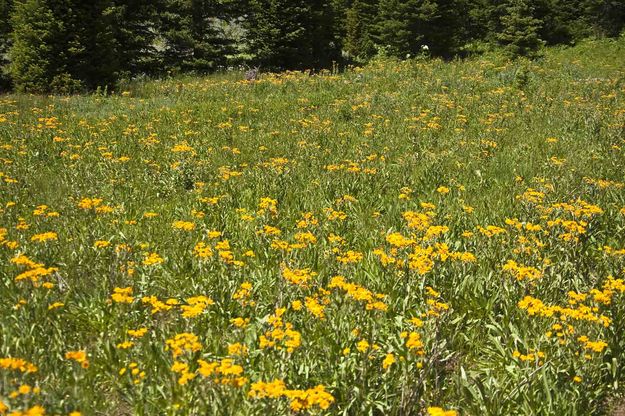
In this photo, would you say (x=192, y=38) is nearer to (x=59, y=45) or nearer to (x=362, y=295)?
(x=59, y=45)

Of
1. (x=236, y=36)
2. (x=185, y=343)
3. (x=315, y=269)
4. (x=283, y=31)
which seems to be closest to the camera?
(x=185, y=343)

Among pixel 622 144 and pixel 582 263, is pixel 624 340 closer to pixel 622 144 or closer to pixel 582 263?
pixel 582 263

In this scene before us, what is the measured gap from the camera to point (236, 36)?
29.9 meters

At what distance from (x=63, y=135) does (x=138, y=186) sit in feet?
14.3

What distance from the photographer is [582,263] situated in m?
5.18

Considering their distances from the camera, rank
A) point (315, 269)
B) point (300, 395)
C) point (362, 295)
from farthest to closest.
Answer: point (315, 269)
point (362, 295)
point (300, 395)

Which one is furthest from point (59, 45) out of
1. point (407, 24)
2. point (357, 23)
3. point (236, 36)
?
point (357, 23)

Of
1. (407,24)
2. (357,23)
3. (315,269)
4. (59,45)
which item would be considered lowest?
(315,269)

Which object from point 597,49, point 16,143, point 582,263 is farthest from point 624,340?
point 597,49

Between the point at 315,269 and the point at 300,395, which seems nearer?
the point at 300,395

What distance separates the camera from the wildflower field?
327 cm

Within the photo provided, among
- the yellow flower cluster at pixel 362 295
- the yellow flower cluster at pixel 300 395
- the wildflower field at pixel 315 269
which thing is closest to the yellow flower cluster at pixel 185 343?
the wildflower field at pixel 315 269

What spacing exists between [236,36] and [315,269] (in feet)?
90.5

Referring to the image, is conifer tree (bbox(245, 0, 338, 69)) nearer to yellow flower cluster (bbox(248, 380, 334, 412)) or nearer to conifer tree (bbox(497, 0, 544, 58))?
conifer tree (bbox(497, 0, 544, 58))
